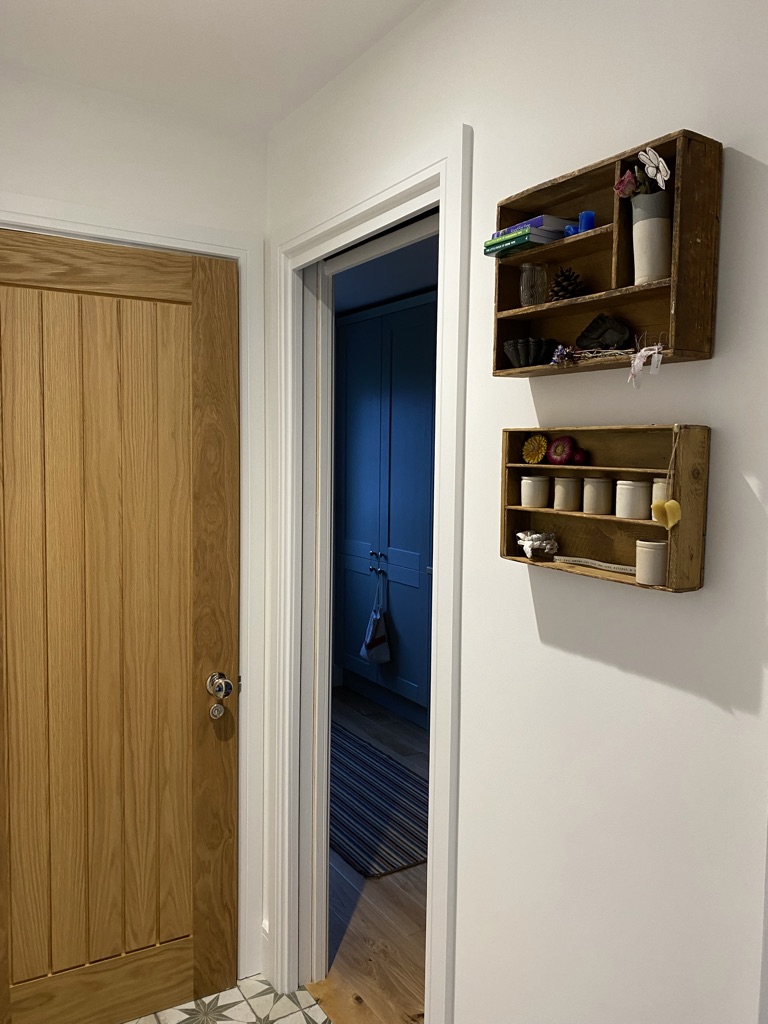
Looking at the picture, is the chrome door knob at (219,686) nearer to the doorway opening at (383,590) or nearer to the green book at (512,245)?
the doorway opening at (383,590)

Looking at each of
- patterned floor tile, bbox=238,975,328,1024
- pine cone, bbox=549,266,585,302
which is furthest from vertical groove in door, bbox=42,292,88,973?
pine cone, bbox=549,266,585,302

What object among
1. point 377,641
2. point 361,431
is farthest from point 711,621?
point 361,431

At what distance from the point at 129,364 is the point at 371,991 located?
194 cm

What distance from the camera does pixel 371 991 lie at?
2332 millimetres

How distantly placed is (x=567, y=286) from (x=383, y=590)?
11.5 ft

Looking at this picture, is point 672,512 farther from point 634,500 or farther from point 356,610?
point 356,610

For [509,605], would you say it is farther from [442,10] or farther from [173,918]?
[173,918]

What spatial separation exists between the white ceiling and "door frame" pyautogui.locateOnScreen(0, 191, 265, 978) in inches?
13.4

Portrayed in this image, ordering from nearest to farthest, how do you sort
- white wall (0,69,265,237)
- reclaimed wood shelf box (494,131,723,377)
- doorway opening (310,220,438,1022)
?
1. reclaimed wood shelf box (494,131,723,377)
2. white wall (0,69,265,237)
3. doorway opening (310,220,438,1022)

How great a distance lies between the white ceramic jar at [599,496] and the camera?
3.86 ft

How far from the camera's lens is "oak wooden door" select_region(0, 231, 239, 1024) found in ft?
6.58

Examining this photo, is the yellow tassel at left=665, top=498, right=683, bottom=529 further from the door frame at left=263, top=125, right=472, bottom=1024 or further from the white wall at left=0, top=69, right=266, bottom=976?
the white wall at left=0, top=69, right=266, bottom=976

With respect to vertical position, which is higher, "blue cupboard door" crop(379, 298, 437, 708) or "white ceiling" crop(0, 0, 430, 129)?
"white ceiling" crop(0, 0, 430, 129)

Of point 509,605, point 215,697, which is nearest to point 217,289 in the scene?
point 215,697
